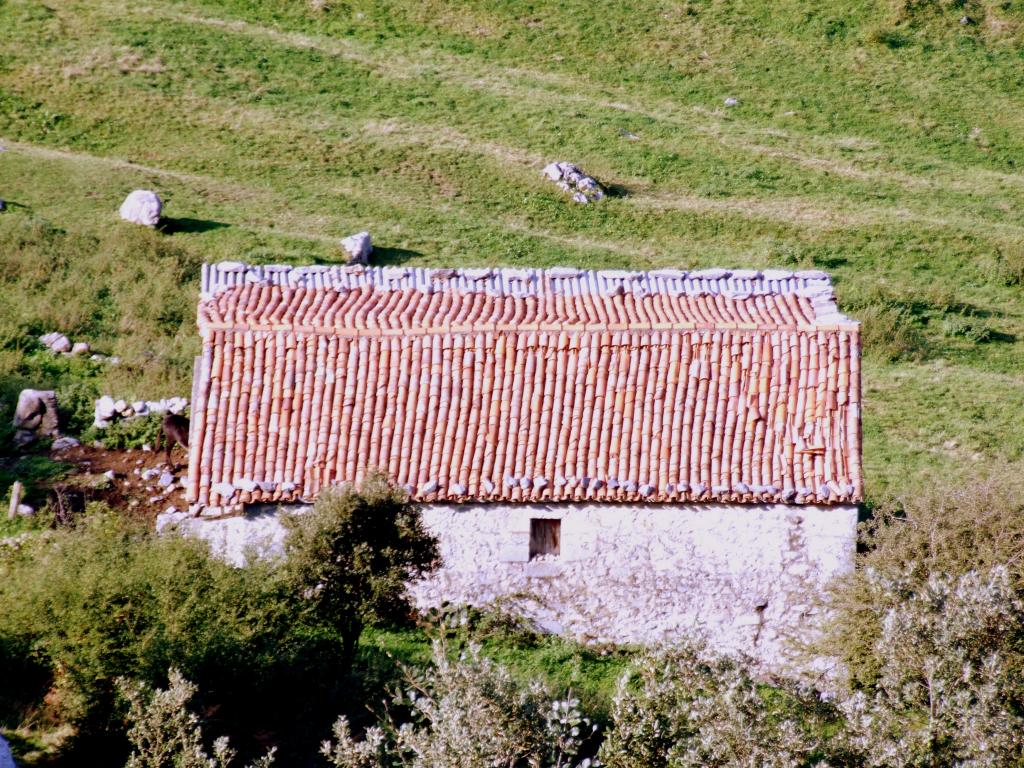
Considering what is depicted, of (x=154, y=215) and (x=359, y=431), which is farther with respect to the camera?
(x=154, y=215)

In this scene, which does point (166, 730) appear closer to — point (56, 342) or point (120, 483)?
point (120, 483)

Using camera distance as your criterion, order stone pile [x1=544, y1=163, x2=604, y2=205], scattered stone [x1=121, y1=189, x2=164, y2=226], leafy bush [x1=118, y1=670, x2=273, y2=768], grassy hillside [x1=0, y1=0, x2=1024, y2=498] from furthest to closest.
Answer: stone pile [x1=544, y1=163, x2=604, y2=205] < scattered stone [x1=121, y1=189, x2=164, y2=226] < grassy hillside [x1=0, y1=0, x2=1024, y2=498] < leafy bush [x1=118, y1=670, x2=273, y2=768]

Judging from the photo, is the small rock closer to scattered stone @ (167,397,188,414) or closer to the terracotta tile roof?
the terracotta tile roof

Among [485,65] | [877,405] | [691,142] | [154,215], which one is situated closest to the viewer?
[877,405]

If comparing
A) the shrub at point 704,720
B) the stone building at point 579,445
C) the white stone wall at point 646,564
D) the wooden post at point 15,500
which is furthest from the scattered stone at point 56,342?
the shrub at point 704,720

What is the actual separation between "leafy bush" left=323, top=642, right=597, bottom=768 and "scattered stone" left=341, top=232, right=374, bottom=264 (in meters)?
18.5

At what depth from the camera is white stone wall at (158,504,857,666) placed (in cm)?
1702

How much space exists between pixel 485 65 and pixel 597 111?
178 inches

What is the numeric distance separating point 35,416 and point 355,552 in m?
10.1

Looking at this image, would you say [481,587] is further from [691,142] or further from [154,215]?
[691,142]

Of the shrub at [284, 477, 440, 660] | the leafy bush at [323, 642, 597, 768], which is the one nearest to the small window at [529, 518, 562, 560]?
the shrub at [284, 477, 440, 660]

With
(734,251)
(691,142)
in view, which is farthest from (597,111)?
(734,251)

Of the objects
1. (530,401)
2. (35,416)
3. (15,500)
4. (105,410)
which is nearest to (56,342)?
(35,416)

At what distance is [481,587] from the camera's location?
17312mm
